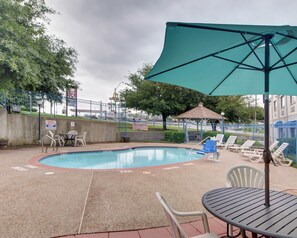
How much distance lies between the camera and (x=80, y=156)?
34.8 feet

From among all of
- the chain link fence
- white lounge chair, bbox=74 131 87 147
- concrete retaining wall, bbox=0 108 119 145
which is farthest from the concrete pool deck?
white lounge chair, bbox=74 131 87 147

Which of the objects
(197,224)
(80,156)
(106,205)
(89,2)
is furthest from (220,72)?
(80,156)

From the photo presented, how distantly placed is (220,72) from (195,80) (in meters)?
0.38

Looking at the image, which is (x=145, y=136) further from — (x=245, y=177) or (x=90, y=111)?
(x=245, y=177)

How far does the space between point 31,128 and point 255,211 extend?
521 inches

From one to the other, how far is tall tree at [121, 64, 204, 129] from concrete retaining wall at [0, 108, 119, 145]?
19.5 feet

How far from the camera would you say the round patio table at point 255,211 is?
1.53 meters

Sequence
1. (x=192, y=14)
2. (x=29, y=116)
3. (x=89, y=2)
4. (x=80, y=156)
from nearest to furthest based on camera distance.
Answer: (x=192, y=14)
(x=89, y=2)
(x=80, y=156)
(x=29, y=116)

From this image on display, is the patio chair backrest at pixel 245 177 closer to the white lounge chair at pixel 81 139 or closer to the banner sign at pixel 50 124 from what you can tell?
the white lounge chair at pixel 81 139

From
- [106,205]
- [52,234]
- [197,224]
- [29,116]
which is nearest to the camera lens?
[52,234]

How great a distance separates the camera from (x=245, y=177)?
118 inches

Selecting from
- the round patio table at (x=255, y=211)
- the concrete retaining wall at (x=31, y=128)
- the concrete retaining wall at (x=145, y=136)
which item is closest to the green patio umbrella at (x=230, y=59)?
the round patio table at (x=255, y=211)

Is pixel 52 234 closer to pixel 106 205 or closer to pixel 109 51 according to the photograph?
pixel 106 205

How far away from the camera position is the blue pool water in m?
8.61
